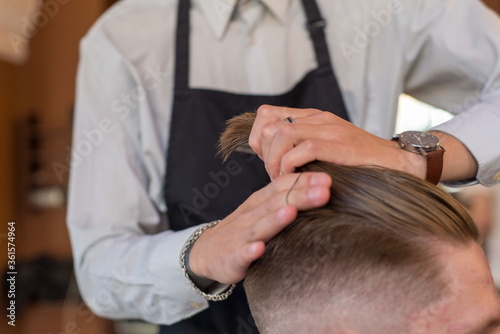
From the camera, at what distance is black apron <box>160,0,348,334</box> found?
1322 mm

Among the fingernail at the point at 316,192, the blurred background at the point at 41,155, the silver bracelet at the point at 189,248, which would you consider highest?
the fingernail at the point at 316,192

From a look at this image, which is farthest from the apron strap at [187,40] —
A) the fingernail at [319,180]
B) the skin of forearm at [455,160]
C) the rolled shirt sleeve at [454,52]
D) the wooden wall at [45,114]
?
the wooden wall at [45,114]

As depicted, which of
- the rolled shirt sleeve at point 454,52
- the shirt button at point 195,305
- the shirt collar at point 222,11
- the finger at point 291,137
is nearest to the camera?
the finger at point 291,137

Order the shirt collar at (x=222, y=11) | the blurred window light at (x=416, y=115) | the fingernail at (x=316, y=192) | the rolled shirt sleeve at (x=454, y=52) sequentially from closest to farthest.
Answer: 1. the fingernail at (x=316, y=192)
2. the rolled shirt sleeve at (x=454, y=52)
3. the shirt collar at (x=222, y=11)
4. the blurred window light at (x=416, y=115)

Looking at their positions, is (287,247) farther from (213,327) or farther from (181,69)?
(181,69)

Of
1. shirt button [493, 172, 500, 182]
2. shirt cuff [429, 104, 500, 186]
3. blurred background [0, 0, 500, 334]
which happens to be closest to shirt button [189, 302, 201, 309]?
shirt cuff [429, 104, 500, 186]

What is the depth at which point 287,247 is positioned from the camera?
0.88 metres

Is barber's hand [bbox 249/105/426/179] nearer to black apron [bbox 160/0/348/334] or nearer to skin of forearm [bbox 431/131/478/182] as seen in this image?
skin of forearm [bbox 431/131/478/182]

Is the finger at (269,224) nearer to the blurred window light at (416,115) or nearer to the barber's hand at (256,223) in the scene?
the barber's hand at (256,223)

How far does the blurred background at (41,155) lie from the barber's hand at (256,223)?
177 cm

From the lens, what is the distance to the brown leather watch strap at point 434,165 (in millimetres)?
990

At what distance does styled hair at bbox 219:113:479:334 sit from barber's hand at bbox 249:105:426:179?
0.09ft

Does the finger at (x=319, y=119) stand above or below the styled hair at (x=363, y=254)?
above

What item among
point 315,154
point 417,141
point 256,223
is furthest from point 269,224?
point 417,141
